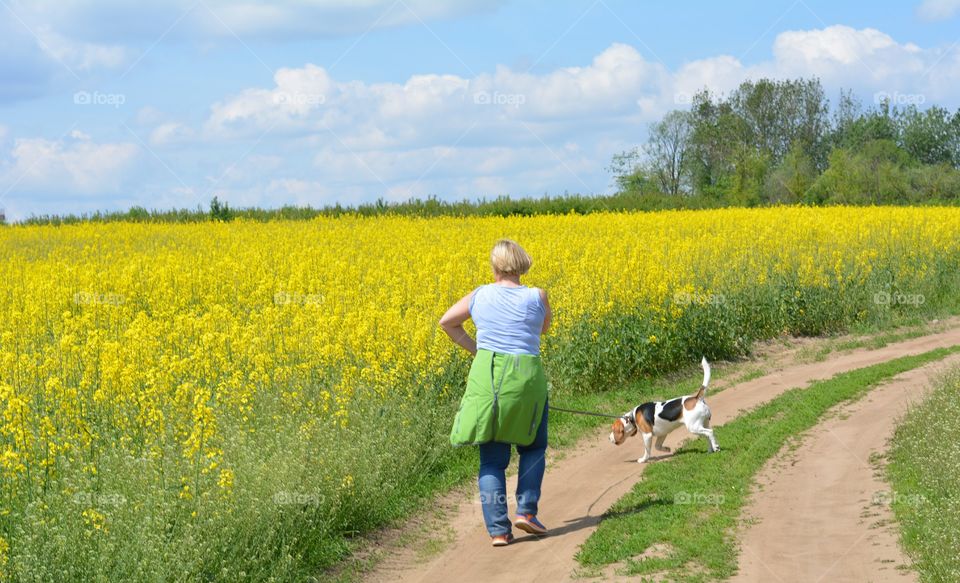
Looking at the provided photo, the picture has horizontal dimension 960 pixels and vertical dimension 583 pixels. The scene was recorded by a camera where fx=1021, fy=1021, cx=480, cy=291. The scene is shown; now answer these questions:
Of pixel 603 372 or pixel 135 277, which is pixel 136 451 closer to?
pixel 603 372

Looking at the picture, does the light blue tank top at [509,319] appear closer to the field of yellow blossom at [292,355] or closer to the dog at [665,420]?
the field of yellow blossom at [292,355]

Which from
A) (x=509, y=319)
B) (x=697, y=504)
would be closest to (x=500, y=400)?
(x=509, y=319)

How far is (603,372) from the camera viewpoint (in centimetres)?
1570

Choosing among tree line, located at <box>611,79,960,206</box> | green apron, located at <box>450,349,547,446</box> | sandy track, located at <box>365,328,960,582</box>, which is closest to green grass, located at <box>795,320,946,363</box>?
sandy track, located at <box>365,328,960,582</box>

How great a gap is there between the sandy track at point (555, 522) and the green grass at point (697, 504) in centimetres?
22

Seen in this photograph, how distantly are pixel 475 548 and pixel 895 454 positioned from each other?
504cm

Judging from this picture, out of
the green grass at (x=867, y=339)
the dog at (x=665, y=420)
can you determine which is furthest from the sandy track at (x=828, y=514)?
the green grass at (x=867, y=339)

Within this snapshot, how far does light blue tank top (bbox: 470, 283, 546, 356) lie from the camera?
8086 mm

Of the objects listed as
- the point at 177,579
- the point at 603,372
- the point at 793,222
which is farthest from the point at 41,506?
the point at 793,222

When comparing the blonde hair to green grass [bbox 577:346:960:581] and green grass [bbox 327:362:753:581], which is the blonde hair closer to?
green grass [bbox 577:346:960:581]

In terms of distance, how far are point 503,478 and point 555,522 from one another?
3.97 feet

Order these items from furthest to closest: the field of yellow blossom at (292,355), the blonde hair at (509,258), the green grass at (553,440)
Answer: the green grass at (553,440)
the blonde hair at (509,258)
the field of yellow blossom at (292,355)

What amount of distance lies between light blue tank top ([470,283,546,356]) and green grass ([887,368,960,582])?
3302 mm

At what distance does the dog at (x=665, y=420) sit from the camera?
11.0 metres
